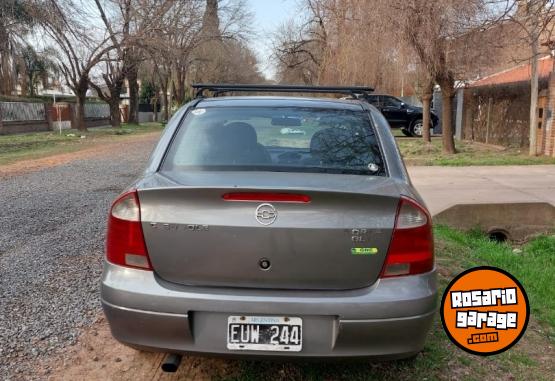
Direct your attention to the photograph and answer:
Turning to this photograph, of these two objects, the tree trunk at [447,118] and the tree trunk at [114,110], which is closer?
the tree trunk at [447,118]

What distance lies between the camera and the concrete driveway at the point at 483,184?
25.2 ft

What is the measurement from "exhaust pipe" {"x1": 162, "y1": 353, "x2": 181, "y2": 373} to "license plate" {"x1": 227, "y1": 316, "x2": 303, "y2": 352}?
36cm

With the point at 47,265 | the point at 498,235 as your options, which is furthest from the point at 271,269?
the point at 498,235

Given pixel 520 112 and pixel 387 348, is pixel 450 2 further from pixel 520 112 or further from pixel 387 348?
pixel 387 348

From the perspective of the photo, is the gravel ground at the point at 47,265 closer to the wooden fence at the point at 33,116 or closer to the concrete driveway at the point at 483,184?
the concrete driveway at the point at 483,184

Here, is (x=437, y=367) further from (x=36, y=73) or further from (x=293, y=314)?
(x=36, y=73)

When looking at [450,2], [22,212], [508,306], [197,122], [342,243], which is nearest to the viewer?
[342,243]

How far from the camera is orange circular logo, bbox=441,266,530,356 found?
304cm

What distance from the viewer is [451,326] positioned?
10.2 ft

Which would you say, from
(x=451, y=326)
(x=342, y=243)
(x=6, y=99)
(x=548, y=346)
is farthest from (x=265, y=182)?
(x=6, y=99)

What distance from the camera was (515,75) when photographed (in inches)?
758

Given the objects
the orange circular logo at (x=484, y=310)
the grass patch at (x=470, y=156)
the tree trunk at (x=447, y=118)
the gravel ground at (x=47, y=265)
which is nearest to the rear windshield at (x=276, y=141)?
the orange circular logo at (x=484, y=310)

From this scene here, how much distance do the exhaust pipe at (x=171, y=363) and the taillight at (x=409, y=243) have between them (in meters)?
1.12

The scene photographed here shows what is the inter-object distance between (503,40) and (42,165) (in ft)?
39.3
